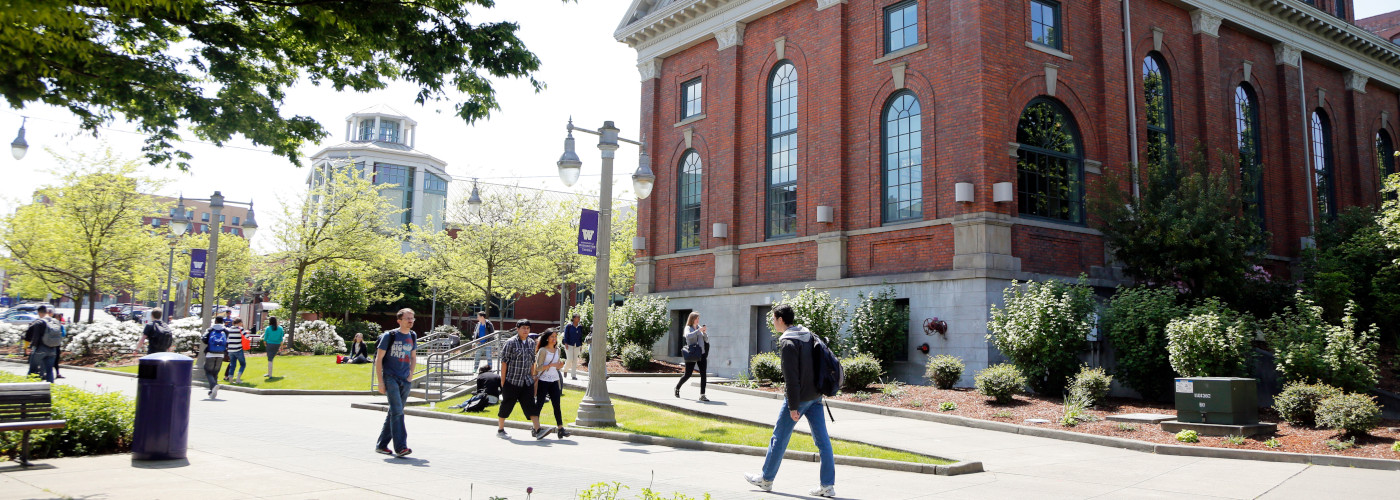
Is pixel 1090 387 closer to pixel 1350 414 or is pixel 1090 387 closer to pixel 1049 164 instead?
pixel 1350 414

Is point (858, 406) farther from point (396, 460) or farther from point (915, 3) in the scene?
point (915, 3)

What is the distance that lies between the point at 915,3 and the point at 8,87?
1897cm

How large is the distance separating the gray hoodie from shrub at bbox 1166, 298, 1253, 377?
10.5 metres

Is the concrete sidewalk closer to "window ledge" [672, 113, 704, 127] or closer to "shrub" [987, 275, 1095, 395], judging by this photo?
"shrub" [987, 275, 1095, 395]

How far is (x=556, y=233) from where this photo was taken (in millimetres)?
Answer: 43125

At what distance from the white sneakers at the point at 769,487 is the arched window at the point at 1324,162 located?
27831 millimetres

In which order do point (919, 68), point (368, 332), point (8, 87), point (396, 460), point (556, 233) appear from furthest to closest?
point (556, 233) → point (368, 332) → point (919, 68) → point (396, 460) → point (8, 87)

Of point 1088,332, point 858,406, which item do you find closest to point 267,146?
point 858,406

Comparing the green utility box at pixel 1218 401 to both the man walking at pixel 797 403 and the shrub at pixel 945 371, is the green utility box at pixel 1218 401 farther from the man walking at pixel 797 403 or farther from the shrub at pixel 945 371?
the man walking at pixel 797 403

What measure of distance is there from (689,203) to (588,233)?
1514 centimetres

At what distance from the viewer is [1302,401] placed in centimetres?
1326

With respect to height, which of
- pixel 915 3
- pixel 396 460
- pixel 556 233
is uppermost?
pixel 915 3

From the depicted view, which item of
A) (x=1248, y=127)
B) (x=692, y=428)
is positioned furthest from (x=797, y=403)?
(x=1248, y=127)

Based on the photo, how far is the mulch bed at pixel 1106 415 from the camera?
11.9 m
